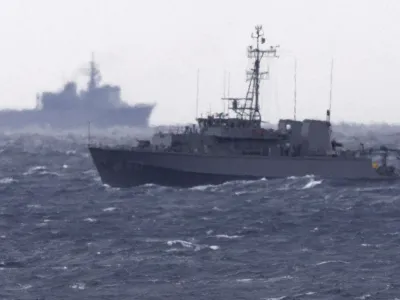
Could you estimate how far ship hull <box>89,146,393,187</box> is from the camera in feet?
179

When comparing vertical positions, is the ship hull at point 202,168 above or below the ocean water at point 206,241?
above

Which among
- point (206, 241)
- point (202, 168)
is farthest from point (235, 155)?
point (206, 241)

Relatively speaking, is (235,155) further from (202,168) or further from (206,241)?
(206,241)

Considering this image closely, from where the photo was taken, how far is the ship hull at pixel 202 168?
179 ft

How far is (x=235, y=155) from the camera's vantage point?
54.7 m

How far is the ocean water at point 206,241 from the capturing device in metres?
28.7

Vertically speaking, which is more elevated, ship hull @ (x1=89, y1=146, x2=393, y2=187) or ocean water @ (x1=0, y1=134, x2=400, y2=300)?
ship hull @ (x1=89, y1=146, x2=393, y2=187)

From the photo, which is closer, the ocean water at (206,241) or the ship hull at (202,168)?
the ocean water at (206,241)

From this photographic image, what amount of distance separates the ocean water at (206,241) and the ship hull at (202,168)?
36.3 inches

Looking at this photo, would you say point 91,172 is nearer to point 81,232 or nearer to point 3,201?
point 3,201

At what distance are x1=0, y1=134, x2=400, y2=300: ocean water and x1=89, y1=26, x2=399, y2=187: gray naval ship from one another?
3.68 ft

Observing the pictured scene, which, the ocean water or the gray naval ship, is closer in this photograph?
the ocean water

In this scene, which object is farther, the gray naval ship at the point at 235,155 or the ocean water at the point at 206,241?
the gray naval ship at the point at 235,155

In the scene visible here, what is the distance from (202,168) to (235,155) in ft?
7.26
